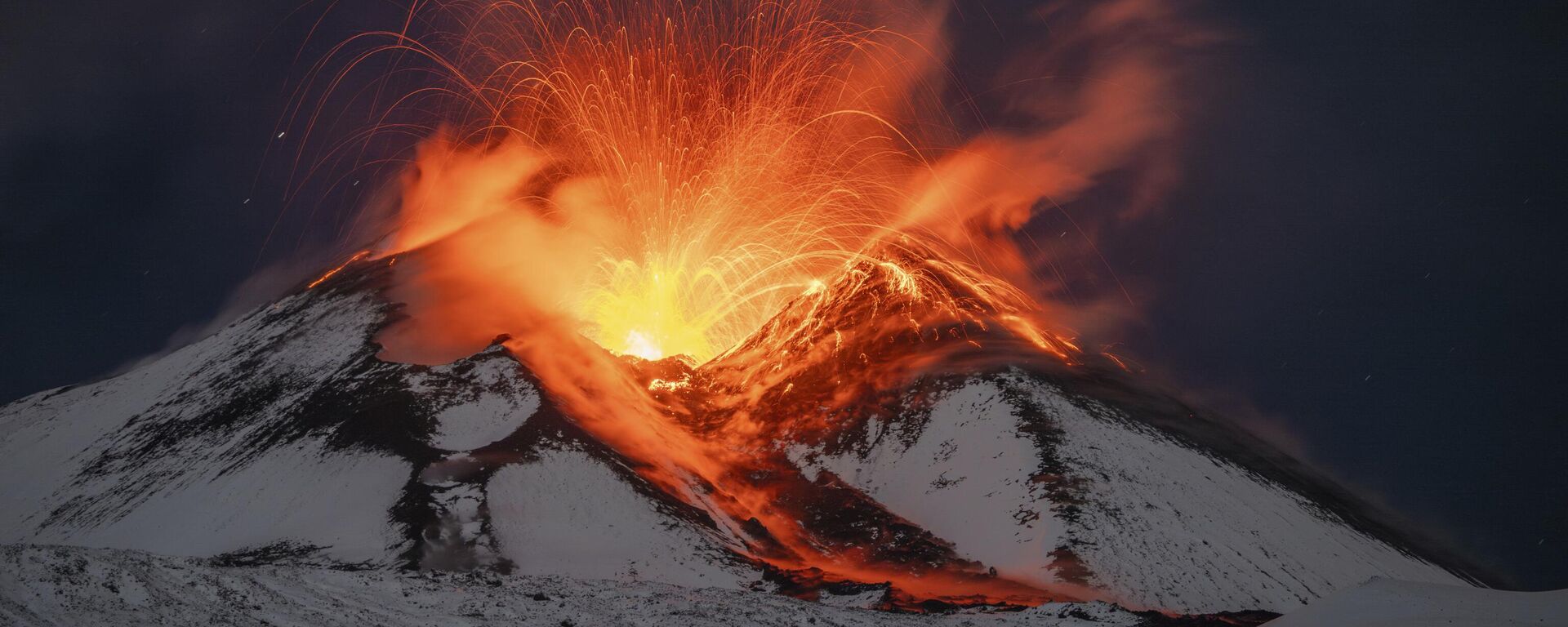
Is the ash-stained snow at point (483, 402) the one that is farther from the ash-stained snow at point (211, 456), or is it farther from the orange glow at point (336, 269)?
the orange glow at point (336, 269)

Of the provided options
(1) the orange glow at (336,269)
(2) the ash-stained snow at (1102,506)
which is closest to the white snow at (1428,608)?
(2) the ash-stained snow at (1102,506)

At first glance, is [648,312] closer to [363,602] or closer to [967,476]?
[967,476]

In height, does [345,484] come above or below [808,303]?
below

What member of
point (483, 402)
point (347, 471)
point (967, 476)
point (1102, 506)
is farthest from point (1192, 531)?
point (347, 471)

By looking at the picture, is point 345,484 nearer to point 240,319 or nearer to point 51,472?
point 51,472

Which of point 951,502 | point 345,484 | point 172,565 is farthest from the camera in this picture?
point 951,502

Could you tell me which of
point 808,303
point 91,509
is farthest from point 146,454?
point 808,303
